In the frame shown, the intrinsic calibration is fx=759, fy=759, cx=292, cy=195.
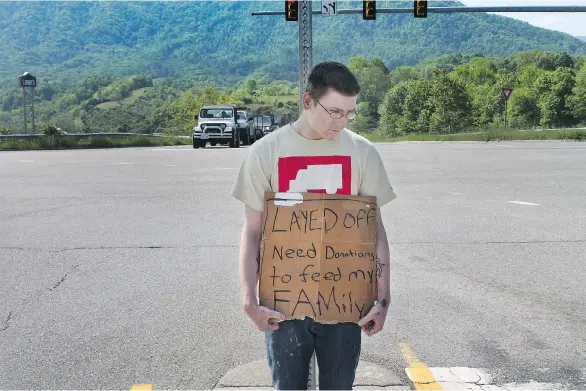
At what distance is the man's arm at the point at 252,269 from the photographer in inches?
105

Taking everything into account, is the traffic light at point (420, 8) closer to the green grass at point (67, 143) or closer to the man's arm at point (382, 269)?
the green grass at point (67, 143)

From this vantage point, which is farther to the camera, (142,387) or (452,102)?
(452,102)

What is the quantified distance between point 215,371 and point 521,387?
176 centimetres

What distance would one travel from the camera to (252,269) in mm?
2754

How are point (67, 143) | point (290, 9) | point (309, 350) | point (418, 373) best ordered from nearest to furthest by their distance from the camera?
point (309, 350) < point (418, 373) < point (290, 9) < point (67, 143)

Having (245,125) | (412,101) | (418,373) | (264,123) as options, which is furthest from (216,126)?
(412,101)

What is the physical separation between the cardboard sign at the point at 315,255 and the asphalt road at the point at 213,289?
1.82 metres

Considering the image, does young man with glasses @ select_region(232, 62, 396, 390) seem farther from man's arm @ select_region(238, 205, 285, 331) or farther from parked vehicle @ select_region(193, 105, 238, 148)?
parked vehicle @ select_region(193, 105, 238, 148)

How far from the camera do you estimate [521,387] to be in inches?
167

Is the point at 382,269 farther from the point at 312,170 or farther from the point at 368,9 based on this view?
the point at 368,9

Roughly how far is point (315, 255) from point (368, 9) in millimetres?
26940

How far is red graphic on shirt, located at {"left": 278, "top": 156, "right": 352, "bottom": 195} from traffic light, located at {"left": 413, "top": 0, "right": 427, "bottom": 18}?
26.3 meters

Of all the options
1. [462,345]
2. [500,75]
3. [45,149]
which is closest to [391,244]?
[462,345]

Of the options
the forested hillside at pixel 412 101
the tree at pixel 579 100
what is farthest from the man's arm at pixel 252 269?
the tree at pixel 579 100
